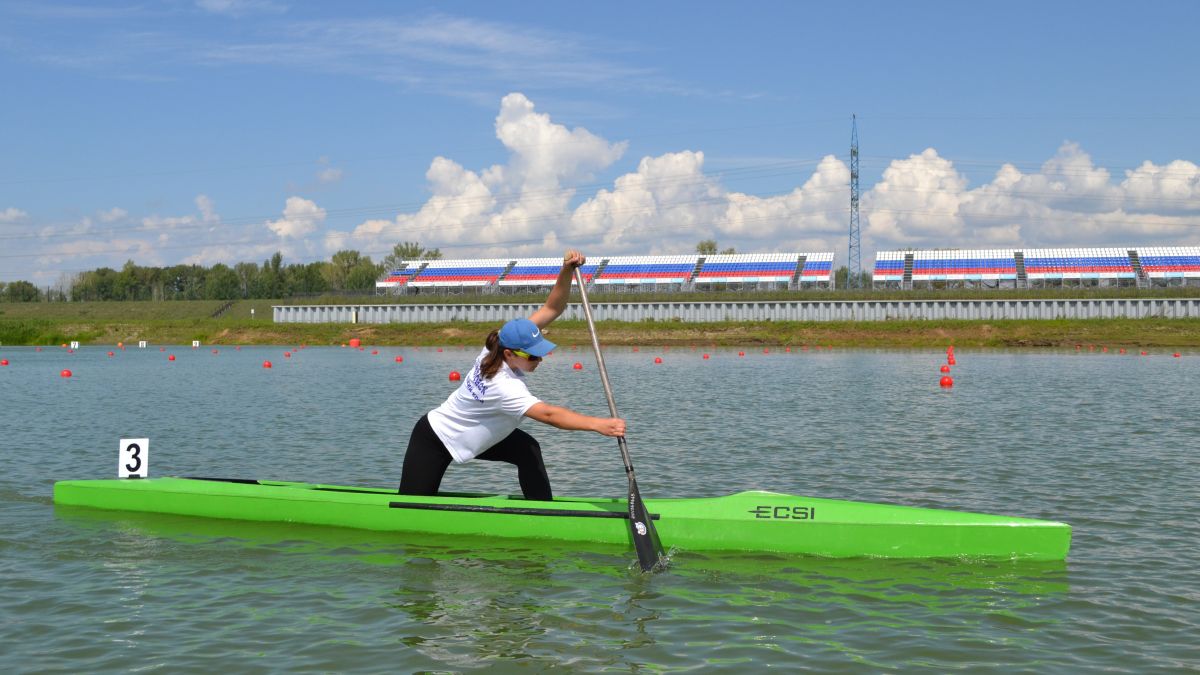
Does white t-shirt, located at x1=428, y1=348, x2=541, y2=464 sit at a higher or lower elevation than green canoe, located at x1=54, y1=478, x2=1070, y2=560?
higher

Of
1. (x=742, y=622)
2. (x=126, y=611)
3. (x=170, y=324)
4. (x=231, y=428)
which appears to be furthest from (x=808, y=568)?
(x=170, y=324)

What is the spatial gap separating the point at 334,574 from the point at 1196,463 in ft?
43.3

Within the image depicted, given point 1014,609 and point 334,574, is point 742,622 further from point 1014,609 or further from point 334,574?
point 334,574

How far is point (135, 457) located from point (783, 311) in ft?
234

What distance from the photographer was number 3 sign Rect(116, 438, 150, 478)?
1229cm

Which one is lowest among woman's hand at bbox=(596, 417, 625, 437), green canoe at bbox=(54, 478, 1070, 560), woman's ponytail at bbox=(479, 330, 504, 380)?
green canoe at bbox=(54, 478, 1070, 560)

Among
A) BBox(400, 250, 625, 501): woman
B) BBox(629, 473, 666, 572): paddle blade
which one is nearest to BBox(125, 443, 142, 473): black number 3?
BBox(400, 250, 625, 501): woman

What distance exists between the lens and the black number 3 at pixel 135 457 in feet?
40.4

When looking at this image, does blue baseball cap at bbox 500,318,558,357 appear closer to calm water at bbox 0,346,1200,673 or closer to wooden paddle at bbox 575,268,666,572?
wooden paddle at bbox 575,268,666,572

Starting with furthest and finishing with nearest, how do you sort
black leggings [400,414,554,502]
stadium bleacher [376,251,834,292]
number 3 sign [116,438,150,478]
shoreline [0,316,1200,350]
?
stadium bleacher [376,251,834,292], shoreline [0,316,1200,350], number 3 sign [116,438,150,478], black leggings [400,414,554,502]

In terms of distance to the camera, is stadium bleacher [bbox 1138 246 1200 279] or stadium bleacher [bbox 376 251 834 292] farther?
stadium bleacher [bbox 376 251 834 292]

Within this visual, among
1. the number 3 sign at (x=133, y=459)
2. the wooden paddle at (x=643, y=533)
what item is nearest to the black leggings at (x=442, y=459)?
the wooden paddle at (x=643, y=533)

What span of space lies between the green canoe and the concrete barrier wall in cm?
6841

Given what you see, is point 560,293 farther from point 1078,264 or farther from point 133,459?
point 1078,264
